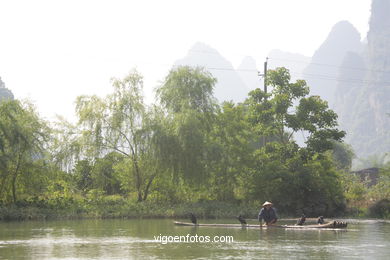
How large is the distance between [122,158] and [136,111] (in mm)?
3379

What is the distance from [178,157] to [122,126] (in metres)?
4.46

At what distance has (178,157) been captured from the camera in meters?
35.5

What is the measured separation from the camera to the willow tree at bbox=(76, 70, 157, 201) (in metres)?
36.2

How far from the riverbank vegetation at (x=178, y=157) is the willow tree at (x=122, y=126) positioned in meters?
0.07

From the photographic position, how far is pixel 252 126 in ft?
128

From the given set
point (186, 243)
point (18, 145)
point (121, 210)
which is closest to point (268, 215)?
point (186, 243)

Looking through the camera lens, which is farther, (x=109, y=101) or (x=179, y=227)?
(x=109, y=101)

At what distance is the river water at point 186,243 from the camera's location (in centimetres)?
1692

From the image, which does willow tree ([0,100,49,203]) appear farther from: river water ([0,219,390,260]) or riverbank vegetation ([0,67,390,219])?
river water ([0,219,390,260])

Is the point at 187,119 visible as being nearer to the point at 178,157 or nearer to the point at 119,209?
the point at 178,157

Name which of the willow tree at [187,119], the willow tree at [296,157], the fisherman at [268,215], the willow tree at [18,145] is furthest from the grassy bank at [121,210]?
the fisherman at [268,215]

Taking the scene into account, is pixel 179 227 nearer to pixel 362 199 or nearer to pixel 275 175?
pixel 275 175

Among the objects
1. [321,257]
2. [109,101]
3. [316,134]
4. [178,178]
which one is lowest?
[321,257]

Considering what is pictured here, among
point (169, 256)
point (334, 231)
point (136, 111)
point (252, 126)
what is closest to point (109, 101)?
point (136, 111)
